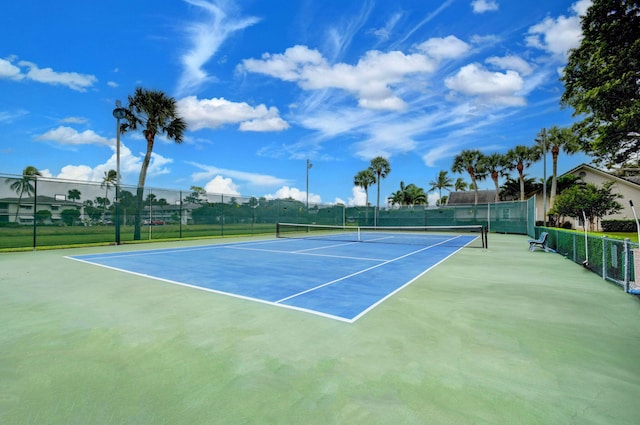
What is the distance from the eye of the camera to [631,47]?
16375mm

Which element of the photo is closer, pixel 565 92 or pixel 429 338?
pixel 429 338

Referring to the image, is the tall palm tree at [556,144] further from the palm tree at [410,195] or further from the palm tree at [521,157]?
the palm tree at [410,195]

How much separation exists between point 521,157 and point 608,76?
109 feet

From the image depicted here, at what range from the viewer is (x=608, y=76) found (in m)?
17.7

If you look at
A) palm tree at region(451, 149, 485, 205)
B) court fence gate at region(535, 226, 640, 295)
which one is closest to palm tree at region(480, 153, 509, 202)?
palm tree at region(451, 149, 485, 205)

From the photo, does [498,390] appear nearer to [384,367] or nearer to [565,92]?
[384,367]

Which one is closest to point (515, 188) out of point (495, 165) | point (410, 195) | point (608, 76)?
point (495, 165)

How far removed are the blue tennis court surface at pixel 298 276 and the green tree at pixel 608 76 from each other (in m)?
15.6

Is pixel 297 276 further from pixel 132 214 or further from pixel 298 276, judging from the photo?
pixel 132 214

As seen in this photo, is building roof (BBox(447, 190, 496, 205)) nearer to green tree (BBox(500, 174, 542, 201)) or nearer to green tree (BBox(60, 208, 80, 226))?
green tree (BBox(500, 174, 542, 201))

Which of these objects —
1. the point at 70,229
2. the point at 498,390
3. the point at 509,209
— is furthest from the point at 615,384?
the point at 509,209

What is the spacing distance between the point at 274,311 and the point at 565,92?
2440 cm

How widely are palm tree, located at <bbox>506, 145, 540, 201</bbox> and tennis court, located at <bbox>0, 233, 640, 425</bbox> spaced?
4864 cm

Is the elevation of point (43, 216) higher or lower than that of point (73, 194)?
lower
